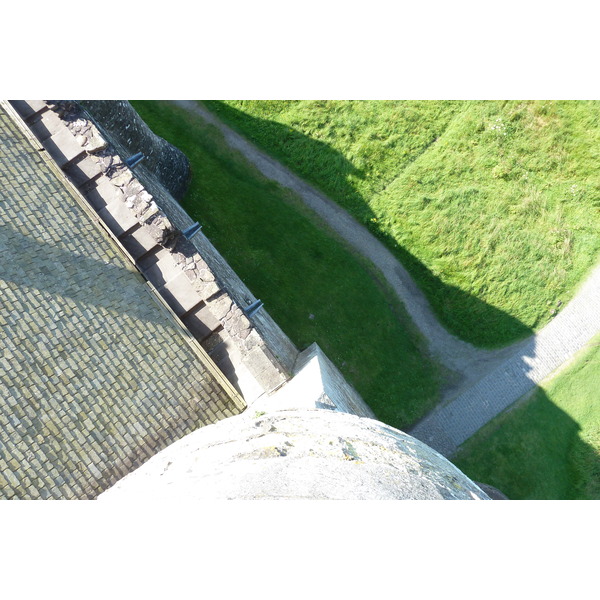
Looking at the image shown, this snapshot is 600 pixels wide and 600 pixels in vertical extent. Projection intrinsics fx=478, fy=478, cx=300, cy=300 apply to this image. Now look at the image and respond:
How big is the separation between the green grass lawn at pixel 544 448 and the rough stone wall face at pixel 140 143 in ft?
44.7

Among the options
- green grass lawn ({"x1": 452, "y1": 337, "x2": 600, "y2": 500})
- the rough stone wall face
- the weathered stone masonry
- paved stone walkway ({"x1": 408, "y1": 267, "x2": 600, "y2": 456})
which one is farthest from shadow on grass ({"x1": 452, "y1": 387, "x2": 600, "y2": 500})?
the rough stone wall face

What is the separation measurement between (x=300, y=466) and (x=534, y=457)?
1290 cm

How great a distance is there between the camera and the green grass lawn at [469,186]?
57.4ft

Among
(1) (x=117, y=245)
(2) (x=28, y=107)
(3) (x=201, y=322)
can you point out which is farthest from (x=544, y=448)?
(2) (x=28, y=107)

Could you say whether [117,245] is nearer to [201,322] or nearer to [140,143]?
[201,322]

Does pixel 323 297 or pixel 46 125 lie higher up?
pixel 46 125

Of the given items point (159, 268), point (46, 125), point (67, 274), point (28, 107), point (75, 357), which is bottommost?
point (75, 357)

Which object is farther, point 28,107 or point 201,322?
point 28,107

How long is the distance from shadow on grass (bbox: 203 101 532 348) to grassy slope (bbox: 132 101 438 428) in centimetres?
120

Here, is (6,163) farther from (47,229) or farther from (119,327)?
(119,327)

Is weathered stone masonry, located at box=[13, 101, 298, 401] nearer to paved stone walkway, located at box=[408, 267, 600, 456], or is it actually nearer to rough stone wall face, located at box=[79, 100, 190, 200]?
rough stone wall face, located at box=[79, 100, 190, 200]

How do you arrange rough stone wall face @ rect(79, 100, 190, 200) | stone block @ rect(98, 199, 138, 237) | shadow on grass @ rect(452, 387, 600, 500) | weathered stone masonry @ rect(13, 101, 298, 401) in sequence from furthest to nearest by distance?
shadow on grass @ rect(452, 387, 600, 500) < rough stone wall face @ rect(79, 100, 190, 200) < stone block @ rect(98, 199, 138, 237) < weathered stone masonry @ rect(13, 101, 298, 401)

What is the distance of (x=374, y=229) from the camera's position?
18016mm

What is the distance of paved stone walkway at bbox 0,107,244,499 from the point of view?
8828 millimetres
